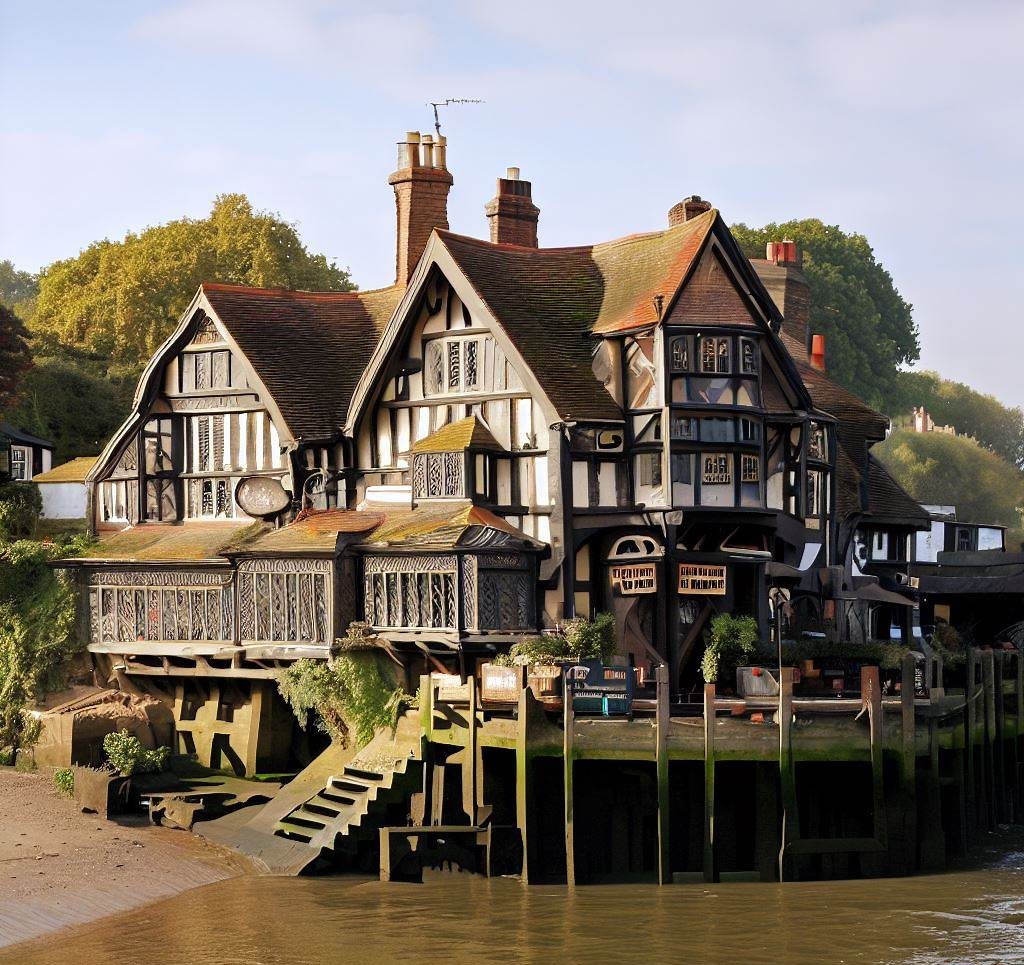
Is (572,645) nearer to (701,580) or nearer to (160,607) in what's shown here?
(701,580)

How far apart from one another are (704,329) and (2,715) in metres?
18.7

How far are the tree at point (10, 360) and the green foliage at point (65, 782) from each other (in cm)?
1631

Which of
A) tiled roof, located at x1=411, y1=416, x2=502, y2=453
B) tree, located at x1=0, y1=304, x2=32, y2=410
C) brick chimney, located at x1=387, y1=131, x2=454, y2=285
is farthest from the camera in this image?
tree, located at x1=0, y1=304, x2=32, y2=410

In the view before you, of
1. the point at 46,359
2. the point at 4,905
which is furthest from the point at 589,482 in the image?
the point at 46,359

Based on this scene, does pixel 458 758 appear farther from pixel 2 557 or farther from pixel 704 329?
pixel 2 557

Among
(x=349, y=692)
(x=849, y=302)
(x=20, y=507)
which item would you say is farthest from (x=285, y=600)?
(x=849, y=302)

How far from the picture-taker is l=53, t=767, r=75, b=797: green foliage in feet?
128

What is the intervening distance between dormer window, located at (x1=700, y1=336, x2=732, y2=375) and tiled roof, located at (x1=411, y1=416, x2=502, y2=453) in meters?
4.77

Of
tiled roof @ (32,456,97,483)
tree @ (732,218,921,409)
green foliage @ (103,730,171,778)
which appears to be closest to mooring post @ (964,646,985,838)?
green foliage @ (103,730,171,778)

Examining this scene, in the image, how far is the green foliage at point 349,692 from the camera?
38344 millimetres

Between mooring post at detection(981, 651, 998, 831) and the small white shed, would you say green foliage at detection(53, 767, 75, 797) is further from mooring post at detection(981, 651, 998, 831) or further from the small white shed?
mooring post at detection(981, 651, 998, 831)

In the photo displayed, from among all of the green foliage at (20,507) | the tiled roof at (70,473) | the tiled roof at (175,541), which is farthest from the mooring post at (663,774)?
the tiled roof at (70,473)

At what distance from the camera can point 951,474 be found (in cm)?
10681

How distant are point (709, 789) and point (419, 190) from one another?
66.8 feet
